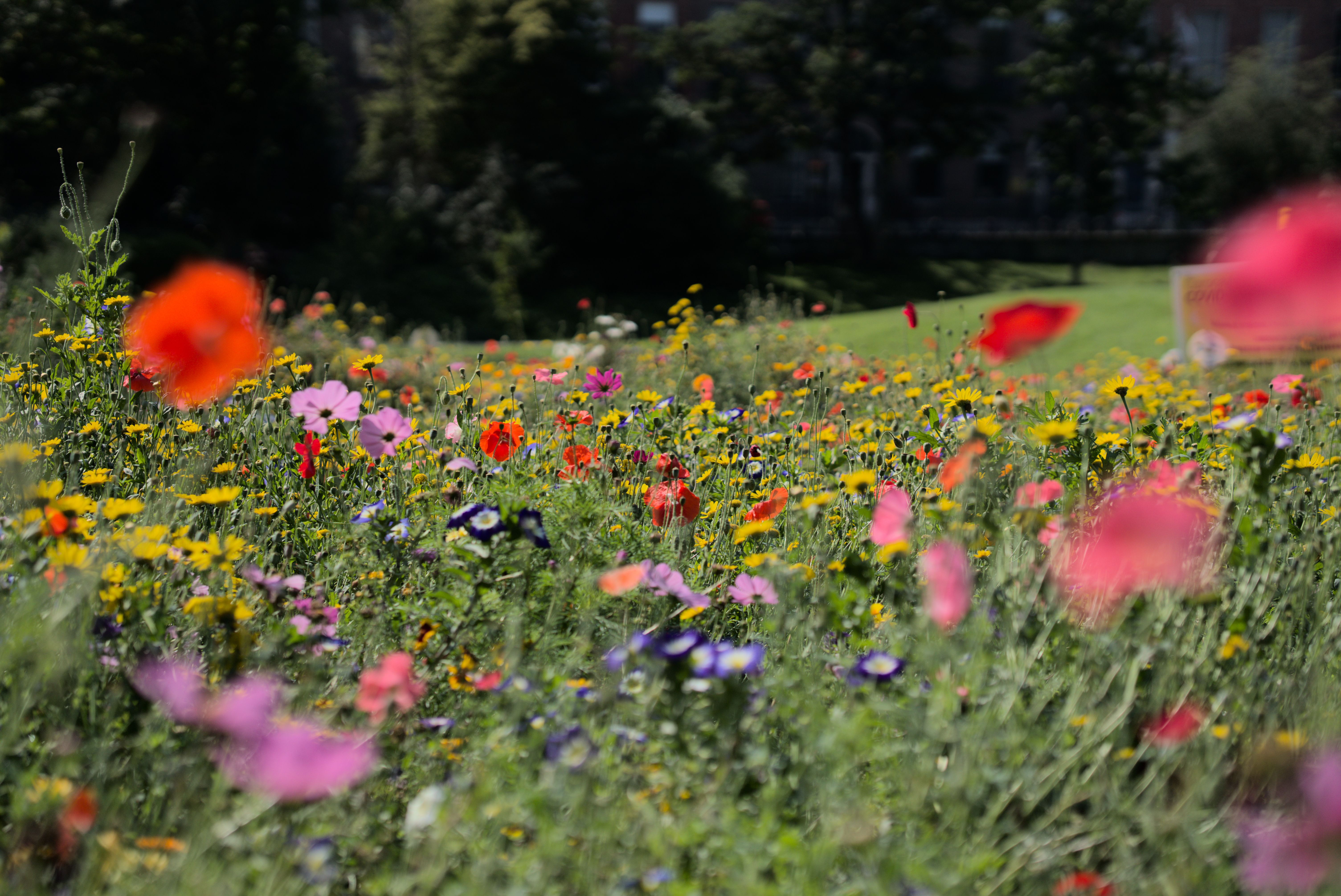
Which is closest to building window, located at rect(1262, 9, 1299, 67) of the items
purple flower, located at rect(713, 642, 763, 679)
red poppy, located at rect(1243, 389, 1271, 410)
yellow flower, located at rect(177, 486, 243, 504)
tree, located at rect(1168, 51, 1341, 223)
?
tree, located at rect(1168, 51, 1341, 223)

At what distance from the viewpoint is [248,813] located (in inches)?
54.7

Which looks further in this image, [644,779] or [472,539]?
[472,539]

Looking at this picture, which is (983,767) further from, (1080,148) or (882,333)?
(1080,148)

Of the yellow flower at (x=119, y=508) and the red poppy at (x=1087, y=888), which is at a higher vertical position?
the yellow flower at (x=119, y=508)

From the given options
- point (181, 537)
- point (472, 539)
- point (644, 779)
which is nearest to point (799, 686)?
point (644, 779)

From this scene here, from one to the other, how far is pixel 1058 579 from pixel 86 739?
72.7 inches

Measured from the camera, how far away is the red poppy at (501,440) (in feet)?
8.61

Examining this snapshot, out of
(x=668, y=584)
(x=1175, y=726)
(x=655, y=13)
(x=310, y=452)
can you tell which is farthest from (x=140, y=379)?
(x=655, y=13)

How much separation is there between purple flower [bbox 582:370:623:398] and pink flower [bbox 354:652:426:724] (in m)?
1.53

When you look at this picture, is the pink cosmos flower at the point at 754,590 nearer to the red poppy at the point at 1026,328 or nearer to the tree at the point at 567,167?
the red poppy at the point at 1026,328

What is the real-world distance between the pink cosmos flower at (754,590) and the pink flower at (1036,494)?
540 millimetres

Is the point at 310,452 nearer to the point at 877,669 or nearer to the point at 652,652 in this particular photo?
the point at 652,652

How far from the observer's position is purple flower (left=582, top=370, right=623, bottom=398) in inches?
124

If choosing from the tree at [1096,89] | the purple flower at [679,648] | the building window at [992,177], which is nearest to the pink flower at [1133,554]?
the purple flower at [679,648]
